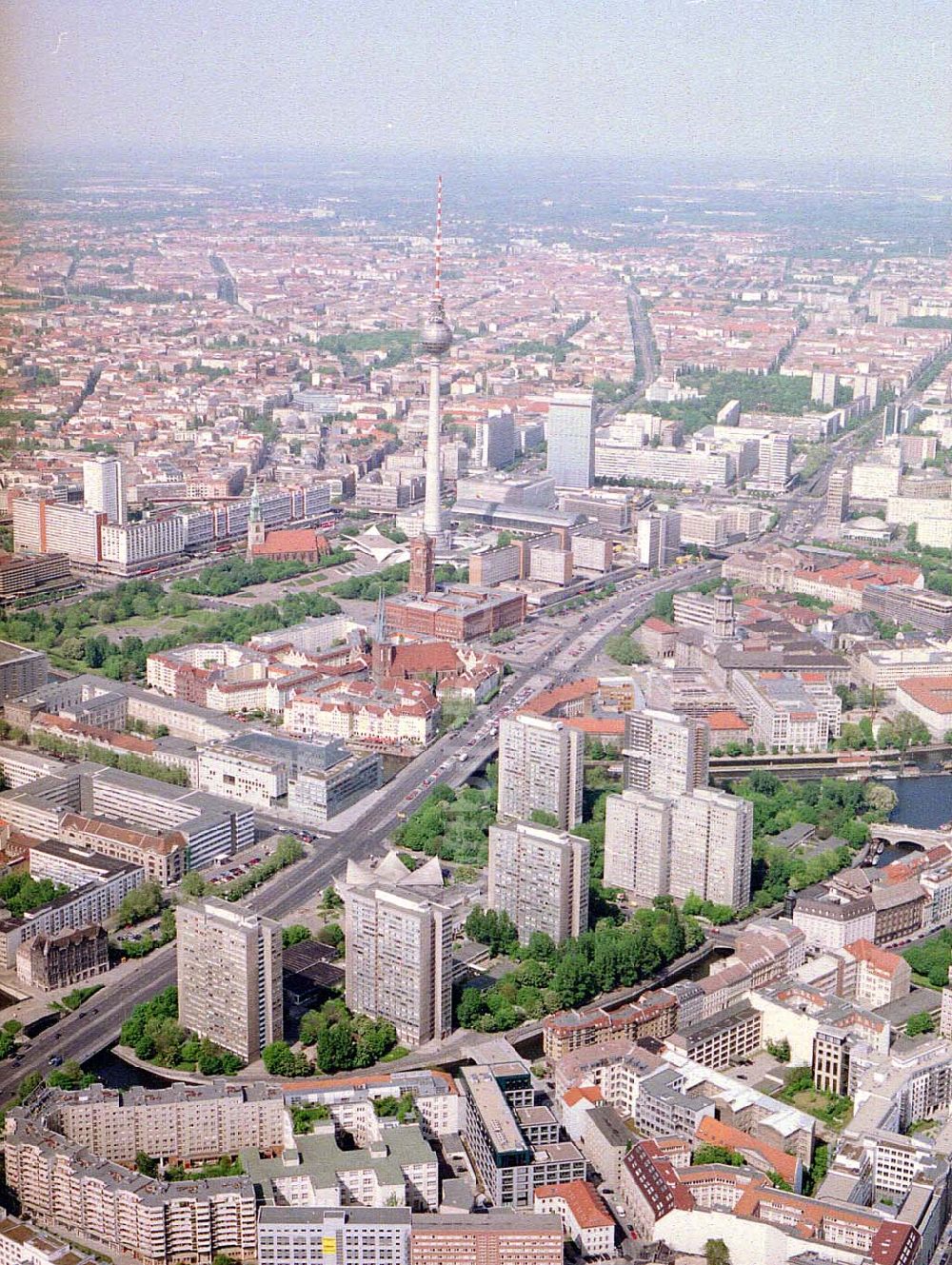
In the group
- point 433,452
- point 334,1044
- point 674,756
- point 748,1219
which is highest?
point 433,452

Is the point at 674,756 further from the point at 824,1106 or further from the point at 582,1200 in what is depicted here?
the point at 582,1200

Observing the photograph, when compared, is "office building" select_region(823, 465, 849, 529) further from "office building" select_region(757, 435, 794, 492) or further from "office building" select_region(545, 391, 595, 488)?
"office building" select_region(545, 391, 595, 488)

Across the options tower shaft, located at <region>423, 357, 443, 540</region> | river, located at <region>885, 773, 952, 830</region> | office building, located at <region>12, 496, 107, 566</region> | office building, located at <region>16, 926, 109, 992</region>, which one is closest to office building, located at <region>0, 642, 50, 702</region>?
office building, located at <region>12, 496, 107, 566</region>

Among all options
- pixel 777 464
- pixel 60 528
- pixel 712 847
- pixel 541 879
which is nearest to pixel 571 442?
pixel 777 464

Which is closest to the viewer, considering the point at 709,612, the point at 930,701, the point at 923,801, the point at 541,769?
the point at 541,769

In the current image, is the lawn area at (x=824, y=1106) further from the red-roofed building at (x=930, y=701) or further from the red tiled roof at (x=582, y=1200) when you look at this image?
the red-roofed building at (x=930, y=701)

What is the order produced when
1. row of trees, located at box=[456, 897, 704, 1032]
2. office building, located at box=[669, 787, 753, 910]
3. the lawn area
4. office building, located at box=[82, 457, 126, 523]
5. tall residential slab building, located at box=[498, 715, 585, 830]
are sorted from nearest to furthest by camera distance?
the lawn area, row of trees, located at box=[456, 897, 704, 1032], office building, located at box=[669, 787, 753, 910], tall residential slab building, located at box=[498, 715, 585, 830], office building, located at box=[82, 457, 126, 523]

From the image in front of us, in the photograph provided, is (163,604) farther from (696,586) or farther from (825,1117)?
(825,1117)
